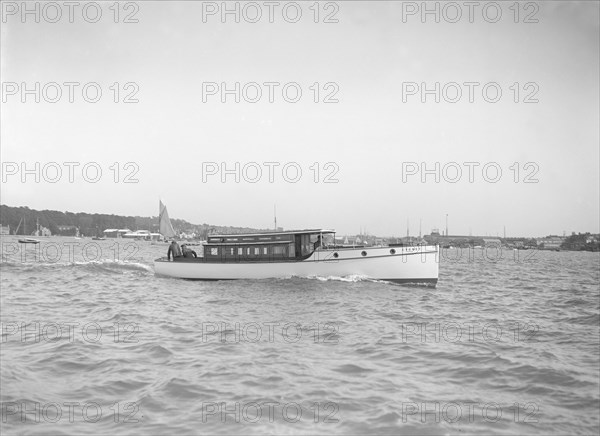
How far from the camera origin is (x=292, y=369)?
11.8 metres

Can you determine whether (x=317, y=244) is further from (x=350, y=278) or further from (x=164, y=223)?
(x=164, y=223)

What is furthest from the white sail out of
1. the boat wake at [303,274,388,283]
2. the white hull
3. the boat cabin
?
the boat wake at [303,274,388,283]

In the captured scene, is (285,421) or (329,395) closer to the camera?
(285,421)

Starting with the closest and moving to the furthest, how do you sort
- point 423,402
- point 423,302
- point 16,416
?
point 16,416
point 423,402
point 423,302

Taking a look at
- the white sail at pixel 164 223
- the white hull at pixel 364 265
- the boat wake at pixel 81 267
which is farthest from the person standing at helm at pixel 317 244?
the boat wake at pixel 81 267

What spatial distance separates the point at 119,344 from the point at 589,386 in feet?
40.1

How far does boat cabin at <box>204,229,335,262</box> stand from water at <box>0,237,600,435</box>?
507 inches

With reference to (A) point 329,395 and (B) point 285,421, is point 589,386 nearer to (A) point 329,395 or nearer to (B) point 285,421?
(A) point 329,395

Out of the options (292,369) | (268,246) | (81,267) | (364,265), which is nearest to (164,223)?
(81,267)

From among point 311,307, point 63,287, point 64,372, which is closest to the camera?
point 64,372

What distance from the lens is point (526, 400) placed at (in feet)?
34.1

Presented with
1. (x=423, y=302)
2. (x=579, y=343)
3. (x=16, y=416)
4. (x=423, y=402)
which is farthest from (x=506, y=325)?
(x=16, y=416)

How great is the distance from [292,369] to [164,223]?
4142 centimetres

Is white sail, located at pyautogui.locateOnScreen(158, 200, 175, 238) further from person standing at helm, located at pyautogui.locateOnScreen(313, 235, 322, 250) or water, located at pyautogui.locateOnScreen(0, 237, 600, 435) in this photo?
water, located at pyautogui.locateOnScreen(0, 237, 600, 435)
